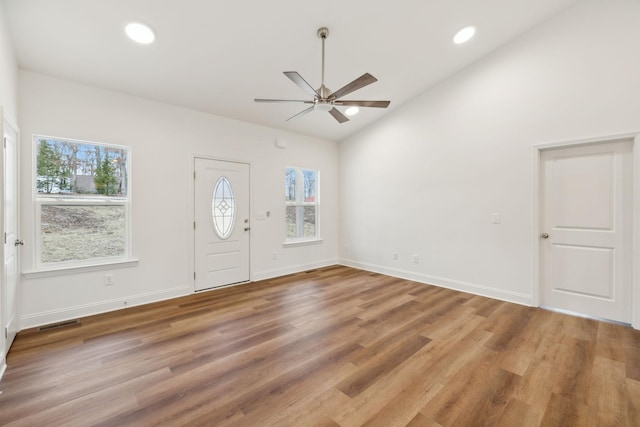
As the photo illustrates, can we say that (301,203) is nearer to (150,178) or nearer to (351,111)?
(351,111)

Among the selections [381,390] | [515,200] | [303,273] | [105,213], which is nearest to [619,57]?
[515,200]

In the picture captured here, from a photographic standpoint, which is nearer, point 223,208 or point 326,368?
point 326,368

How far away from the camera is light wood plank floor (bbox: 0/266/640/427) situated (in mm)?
1787

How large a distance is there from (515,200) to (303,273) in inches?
142

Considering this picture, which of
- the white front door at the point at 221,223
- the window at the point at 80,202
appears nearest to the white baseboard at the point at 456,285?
the white front door at the point at 221,223

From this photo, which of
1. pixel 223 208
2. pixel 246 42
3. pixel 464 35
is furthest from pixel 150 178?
pixel 464 35

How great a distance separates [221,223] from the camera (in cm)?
451

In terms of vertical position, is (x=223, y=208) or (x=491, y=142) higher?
(x=491, y=142)

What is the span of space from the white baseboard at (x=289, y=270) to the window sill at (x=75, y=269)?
1.89 meters

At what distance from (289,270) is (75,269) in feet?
10.2

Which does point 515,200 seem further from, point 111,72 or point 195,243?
point 111,72

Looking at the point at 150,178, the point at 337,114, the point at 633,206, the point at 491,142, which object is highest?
the point at 337,114

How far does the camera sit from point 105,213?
3.55 metres

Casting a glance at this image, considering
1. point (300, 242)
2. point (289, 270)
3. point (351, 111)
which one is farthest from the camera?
point (300, 242)
